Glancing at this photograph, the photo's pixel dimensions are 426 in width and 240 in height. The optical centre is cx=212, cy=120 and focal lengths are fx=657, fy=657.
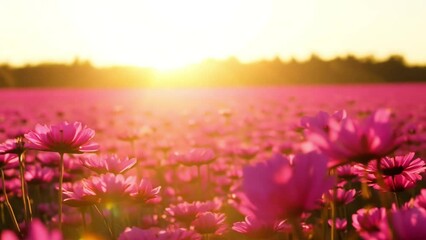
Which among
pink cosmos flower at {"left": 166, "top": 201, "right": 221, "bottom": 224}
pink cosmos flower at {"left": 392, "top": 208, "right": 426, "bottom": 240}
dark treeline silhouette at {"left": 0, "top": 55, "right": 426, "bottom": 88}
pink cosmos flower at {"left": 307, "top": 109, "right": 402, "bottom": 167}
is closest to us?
pink cosmos flower at {"left": 392, "top": 208, "right": 426, "bottom": 240}

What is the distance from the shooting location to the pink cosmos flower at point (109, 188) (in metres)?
1.50

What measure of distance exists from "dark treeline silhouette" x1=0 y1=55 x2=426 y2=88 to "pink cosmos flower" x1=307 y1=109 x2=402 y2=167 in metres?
39.6

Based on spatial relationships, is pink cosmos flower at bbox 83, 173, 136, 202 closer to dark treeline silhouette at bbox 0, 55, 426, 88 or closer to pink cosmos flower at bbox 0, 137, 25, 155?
pink cosmos flower at bbox 0, 137, 25, 155

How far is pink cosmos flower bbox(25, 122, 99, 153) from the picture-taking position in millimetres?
1567

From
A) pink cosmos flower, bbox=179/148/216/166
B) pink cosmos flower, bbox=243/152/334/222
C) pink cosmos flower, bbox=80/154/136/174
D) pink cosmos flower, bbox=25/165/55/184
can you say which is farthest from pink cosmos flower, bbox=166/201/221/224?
pink cosmos flower, bbox=243/152/334/222

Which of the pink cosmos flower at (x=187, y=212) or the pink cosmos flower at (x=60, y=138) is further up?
the pink cosmos flower at (x=60, y=138)

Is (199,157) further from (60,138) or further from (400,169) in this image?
(400,169)

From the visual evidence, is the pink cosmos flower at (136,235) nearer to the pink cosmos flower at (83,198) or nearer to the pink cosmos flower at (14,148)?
the pink cosmos flower at (83,198)

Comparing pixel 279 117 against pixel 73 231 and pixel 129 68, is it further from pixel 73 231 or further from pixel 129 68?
pixel 129 68

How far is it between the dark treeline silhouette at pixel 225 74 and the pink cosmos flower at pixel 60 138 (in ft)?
128

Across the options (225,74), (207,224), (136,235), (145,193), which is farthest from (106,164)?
(225,74)

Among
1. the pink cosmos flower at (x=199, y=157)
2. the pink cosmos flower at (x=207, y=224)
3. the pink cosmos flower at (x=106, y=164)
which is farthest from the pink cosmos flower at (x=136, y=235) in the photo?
the pink cosmos flower at (x=199, y=157)

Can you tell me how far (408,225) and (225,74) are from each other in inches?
1621

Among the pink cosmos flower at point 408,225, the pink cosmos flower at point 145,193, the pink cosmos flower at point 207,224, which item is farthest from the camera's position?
the pink cosmos flower at point 207,224
